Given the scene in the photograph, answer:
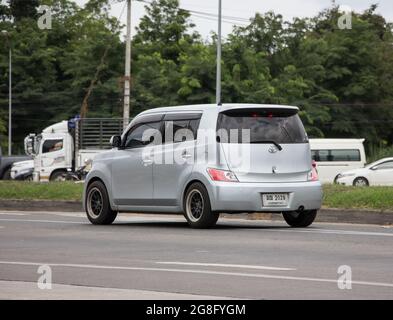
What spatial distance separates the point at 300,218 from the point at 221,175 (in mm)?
1704

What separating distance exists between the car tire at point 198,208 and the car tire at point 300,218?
1.44m

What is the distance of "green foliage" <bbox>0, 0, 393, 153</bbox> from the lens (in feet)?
216

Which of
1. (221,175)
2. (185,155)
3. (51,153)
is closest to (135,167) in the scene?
(185,155)

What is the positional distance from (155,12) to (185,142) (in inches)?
2464

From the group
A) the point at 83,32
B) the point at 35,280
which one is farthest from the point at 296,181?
the point at 83,32

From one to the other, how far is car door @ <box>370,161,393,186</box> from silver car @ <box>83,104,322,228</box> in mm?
29069

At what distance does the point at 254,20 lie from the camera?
71188mm

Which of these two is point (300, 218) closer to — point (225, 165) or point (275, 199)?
point (275, 199)

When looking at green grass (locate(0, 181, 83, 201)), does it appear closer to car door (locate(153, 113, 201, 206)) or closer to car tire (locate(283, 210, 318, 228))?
car door (locate(153, 113, 201, 206))

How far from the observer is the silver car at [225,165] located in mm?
16750

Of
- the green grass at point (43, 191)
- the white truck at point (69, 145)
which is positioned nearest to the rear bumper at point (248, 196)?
the green grass at point (43, 191)

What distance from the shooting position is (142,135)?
18.2 metres

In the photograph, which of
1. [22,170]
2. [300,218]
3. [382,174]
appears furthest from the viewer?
[22,170]
